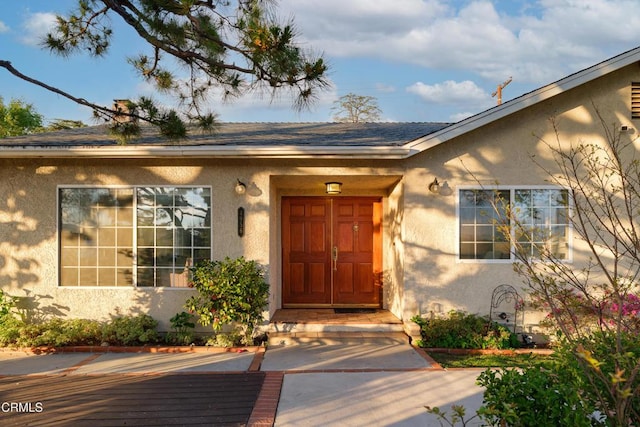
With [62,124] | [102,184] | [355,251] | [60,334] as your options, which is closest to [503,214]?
[355,251]

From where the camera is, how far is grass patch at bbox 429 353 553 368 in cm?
605

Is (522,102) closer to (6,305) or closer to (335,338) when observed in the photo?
(335,338)

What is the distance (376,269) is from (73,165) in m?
5.96

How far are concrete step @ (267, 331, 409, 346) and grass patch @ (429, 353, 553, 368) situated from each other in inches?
29.1

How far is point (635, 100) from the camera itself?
7.23m

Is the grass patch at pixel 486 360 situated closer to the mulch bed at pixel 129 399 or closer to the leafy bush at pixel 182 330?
the mulch bed at pixel 129 399

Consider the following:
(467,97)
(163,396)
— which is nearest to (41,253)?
(163,396)

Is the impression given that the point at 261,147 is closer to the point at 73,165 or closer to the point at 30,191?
the point at 73,165

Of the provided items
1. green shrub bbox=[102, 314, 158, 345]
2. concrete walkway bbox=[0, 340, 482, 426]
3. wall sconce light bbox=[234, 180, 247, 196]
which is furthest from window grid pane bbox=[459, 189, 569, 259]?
green shrub bbox=[102, 314, 158, 345]

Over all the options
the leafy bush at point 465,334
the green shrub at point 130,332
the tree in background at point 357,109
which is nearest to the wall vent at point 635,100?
the leafy bush at point 465,334

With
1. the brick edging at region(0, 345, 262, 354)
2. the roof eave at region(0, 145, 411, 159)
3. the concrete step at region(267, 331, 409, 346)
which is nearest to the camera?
the brick edging at region(0, 345, 262, 354)

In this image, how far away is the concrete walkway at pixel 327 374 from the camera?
4.43 meters

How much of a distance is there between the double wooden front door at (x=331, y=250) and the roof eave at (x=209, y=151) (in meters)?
2.43

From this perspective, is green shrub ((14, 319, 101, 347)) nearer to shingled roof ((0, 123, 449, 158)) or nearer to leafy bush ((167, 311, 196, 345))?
leafy bush ((167, 311, 196, 345))
